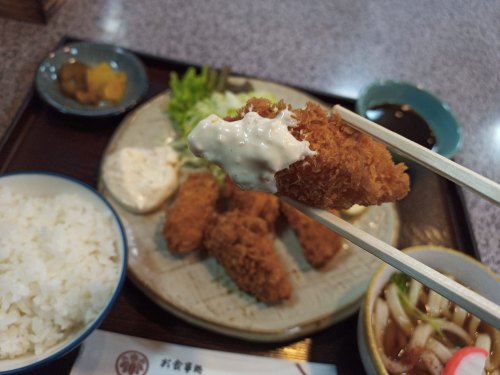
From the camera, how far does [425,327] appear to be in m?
1.39

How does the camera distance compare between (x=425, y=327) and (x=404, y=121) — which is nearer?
(x=425, y=327)

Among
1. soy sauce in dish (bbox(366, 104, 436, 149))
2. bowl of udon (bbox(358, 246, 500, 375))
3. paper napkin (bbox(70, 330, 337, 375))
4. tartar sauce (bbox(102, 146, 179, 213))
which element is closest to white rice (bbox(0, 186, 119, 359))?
paper napkin (bbox(70, 330, 337, 375))

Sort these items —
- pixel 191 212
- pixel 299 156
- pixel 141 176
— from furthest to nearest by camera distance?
pixel 141 176 < pixel 191 212 < pixel 299 156

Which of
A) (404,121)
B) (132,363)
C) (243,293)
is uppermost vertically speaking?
(404,121)

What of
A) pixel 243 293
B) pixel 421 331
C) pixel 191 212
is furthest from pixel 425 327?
pixel 191 212

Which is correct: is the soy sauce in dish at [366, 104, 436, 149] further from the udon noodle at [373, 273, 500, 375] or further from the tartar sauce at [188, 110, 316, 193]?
the tartar sauce at [188, 110, 316, 193]

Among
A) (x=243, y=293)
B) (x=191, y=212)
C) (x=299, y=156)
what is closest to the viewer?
(x=299, y=156)

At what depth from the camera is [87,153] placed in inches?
74.2

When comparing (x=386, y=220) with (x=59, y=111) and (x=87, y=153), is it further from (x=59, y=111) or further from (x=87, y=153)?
(x=59, y=111)

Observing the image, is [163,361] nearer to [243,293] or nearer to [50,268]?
[243,293]

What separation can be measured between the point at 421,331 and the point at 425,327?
0.02 metres

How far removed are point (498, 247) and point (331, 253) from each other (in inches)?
32.7

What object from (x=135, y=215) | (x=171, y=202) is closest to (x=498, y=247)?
(x=171, y=202)

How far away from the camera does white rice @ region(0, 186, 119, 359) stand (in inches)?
49.5
